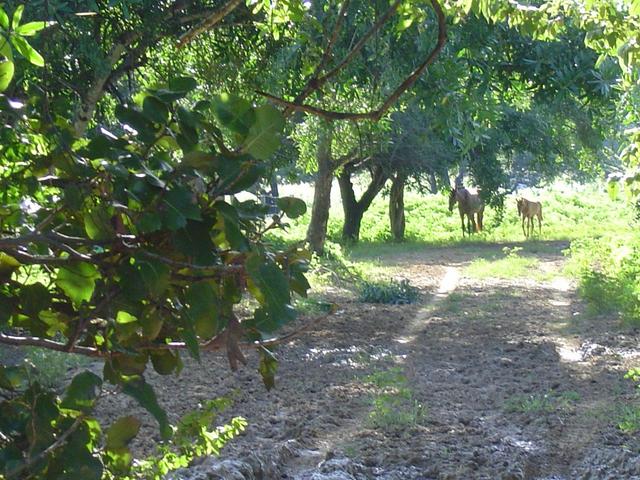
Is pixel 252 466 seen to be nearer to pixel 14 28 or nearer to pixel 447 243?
pixel 14 28

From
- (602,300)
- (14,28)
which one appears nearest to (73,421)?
(14,28)

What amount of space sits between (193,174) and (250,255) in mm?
190

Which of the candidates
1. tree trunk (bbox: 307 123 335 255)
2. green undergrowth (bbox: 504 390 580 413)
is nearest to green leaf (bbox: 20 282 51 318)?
green undergrowth (bbox: 504 390 580 413)

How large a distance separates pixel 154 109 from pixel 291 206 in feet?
1.26

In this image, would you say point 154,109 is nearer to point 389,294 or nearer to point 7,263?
point 7,263

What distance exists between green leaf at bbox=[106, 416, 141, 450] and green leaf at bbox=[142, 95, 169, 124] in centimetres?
81

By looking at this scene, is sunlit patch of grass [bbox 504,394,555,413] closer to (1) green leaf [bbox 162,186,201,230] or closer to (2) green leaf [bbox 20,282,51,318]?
(2) green leaf [bbox 20,282,51,318]

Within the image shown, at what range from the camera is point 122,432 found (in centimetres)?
253

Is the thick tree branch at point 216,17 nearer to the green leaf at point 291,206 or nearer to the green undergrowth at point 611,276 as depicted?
the green leaf at point 291,206

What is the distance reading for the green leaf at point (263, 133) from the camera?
80.8 inches

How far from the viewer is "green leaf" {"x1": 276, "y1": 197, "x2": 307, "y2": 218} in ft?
7.39

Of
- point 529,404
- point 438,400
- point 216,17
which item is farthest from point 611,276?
point 216,17

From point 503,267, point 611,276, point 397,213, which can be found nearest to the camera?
point 611,276

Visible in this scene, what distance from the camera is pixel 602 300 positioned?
497 inches
